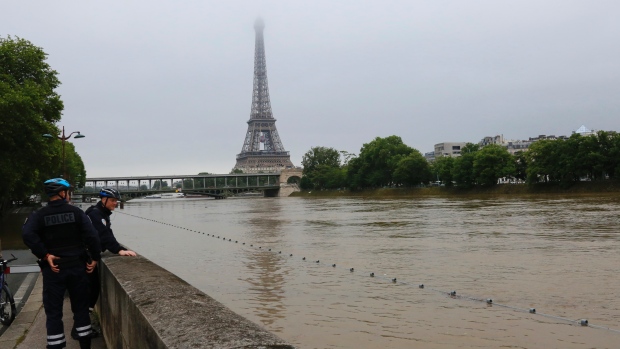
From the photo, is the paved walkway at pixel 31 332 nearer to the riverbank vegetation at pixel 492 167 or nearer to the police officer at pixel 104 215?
the police officer at pixel 104 215

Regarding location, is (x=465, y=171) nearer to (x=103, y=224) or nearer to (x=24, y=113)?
(x=24, y=113)

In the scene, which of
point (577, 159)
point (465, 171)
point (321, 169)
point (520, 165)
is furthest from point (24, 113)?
point (321, 169)

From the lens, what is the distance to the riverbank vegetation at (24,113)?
31719 millimetres

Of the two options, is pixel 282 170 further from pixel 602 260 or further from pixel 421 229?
pixel 602 260

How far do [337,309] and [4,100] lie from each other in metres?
25.9

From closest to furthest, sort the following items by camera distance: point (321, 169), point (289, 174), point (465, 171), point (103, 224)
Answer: point (103, 224), point (465, 171), point (321, 169), point (289, 174)

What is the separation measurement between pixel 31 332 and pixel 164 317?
462 cm

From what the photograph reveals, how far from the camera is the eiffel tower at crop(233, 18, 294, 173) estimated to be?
608ft

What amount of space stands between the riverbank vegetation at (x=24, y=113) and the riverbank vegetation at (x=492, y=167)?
5914cm

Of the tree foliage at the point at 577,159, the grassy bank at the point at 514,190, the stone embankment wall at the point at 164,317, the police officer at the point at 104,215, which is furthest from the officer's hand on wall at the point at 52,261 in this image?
the tree foliage at the point at 577,159

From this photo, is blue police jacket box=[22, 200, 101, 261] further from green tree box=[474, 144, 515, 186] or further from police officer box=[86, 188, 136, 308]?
green tree box=[474, 144, 515, 186]

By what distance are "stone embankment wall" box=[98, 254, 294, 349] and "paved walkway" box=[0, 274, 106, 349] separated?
77 centimetres

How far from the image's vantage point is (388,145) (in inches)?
5039

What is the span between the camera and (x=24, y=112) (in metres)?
32.0
